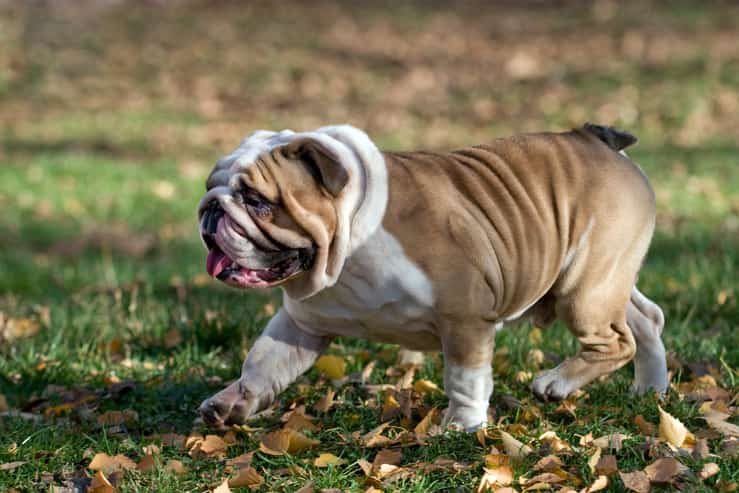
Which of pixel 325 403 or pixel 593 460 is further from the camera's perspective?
pixel 325 403

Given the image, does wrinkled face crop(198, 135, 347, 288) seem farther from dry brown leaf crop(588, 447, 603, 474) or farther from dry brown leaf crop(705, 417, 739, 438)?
dry brown leaf crop(705, 417, 739, 438)

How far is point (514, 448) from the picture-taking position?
138 inches

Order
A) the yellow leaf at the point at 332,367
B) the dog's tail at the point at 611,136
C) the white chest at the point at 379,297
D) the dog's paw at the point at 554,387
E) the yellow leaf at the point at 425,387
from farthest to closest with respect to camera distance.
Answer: the yellow leaf at the point at 332,367 → the yellow leaf at the point at 425,387 → the dog's tail at the point at 611,136 → the dog's paw at the point at 554,387 → the white chest at the point at 379,297

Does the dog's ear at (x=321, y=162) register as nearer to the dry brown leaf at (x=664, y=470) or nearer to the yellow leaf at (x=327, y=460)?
the yellow leaf at (x=327, y=460)

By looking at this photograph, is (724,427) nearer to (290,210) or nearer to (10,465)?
(290,210)

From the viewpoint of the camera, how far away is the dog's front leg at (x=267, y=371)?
12.3 ft

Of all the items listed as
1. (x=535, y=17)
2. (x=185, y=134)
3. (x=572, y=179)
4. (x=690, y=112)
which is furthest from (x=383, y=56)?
(x=572, y=179)

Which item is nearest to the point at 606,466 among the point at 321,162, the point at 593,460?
the point at 593,460

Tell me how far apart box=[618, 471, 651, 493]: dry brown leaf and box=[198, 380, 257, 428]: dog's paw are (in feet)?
4.11

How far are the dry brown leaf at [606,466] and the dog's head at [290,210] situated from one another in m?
1.00

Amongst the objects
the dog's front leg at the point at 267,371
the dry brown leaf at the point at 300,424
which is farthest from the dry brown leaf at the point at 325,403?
the dog's front leg at the point at 267,371

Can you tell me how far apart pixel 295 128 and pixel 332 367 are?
8.72m

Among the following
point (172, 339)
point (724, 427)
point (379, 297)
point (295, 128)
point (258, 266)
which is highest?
point (258, 266)

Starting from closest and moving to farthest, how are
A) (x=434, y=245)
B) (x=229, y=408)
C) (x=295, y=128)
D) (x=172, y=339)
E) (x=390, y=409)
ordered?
(x=434, y=245)
(x=229, y=408)
(x=390, y=409)
(x=172, y=339)
(x=295, y=128)
